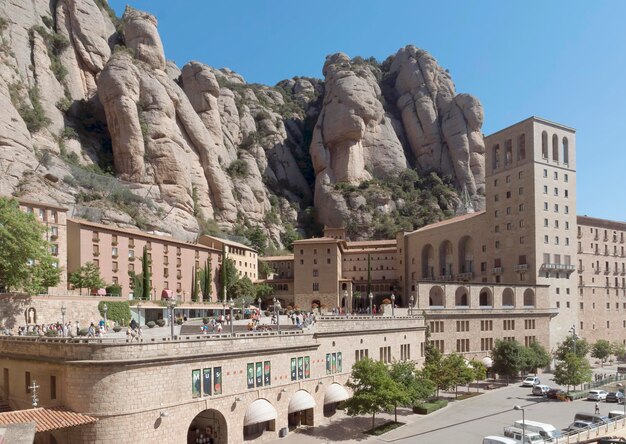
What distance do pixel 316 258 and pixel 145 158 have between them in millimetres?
35127

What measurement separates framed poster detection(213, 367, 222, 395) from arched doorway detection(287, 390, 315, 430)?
285 inches

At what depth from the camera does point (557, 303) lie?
251ft

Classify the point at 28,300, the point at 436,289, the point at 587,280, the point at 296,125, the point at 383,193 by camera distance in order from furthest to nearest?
the point at 296,125
the point at 383,193
the point at 587,280
the point at 436,289
the point at 28,300

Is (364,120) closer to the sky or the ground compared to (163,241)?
closer to the sky

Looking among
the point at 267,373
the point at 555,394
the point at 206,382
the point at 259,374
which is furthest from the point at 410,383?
the point at 206,382

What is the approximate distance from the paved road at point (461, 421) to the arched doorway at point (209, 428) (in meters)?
4.80

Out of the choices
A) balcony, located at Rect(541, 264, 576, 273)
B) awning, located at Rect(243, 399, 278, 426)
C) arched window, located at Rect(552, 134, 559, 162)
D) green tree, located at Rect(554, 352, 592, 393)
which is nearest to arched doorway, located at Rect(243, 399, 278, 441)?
awning, located at Rect(243, 399, 278, 426)

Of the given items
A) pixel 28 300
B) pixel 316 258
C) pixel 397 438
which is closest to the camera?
pixel 397 438

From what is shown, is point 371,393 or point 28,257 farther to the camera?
point 28,257

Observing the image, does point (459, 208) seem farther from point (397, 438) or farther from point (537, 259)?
point (397, 438)

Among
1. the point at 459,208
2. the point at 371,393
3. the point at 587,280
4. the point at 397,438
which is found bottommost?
the point at 397,438

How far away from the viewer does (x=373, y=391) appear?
40594 mm

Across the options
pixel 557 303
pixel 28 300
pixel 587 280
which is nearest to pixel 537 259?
pixel 557 303

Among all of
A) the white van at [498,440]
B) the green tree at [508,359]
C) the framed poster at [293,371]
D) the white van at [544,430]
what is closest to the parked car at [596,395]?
the green tree at [508,359]
